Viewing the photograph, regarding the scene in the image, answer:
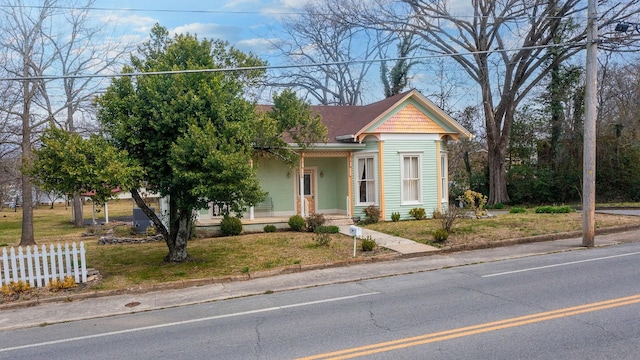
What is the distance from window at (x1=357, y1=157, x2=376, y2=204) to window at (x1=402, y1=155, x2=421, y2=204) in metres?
1.40

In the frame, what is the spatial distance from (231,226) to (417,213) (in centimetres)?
826

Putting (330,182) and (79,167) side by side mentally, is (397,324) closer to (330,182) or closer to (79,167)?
(79,167)

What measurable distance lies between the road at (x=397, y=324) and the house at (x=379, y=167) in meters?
10.4

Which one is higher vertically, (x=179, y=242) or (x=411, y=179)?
(x=411, y=179)

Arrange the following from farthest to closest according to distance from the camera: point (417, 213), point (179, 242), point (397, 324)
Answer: point (417, 213), point (179, 242), point (397, 324)

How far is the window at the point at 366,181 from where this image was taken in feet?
65.4

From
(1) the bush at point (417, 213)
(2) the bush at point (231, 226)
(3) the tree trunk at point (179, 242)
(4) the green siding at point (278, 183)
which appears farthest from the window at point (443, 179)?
(3) the tree trunk at point (179, 242)

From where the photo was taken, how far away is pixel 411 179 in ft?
65.8

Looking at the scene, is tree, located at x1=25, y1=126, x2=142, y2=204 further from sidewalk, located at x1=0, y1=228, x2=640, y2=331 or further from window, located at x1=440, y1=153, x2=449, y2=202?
window, located at x1=440, y1=153, x2=449, y2=202

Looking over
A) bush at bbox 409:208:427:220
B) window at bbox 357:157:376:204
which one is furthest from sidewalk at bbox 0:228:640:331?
window at bbox 357:157:376:204

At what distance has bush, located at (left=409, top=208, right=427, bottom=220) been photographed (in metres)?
19.7

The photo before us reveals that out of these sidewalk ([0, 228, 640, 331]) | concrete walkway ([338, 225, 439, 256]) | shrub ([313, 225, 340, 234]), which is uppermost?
shrub ([313, 225, 340, 234])

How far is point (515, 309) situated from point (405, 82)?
108 ft

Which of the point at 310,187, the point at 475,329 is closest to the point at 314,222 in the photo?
the point at 310,187
